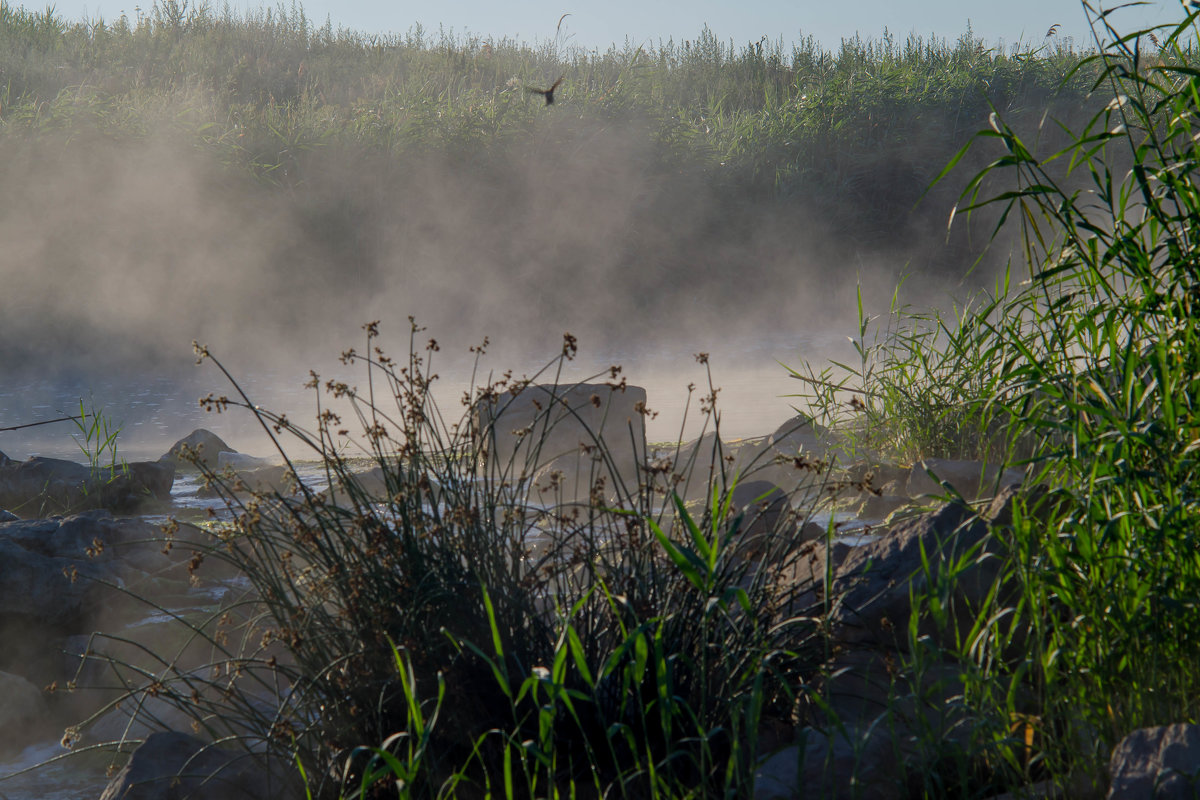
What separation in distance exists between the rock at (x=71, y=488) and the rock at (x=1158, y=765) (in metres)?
3.75

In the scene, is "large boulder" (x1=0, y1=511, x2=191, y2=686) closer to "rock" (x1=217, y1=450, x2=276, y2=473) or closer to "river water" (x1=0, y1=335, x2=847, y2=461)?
"rock" (x1=217, y1=450, x2=276, y2=473)

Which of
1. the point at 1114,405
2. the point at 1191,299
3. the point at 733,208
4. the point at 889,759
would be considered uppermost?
the point at 733,208

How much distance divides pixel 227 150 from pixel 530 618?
9131 millimetres

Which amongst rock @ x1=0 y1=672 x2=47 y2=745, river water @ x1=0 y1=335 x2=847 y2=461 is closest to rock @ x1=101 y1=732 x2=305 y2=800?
rock @ x1=0 y1=672 x2=47 y2=745

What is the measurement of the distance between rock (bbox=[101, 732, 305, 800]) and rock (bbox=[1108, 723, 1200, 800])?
1282 millimetres

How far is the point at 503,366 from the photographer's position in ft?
26.9

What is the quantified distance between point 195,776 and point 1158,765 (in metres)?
1.47

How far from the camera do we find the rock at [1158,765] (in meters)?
1.27

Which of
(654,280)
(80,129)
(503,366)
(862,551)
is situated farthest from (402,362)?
(862,551)

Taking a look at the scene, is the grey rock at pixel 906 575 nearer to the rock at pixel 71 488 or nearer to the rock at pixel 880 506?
the rock at pixel 880 506

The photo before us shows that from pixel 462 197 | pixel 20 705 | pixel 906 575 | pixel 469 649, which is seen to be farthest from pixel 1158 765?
pixel 462 197

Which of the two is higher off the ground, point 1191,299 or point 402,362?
point 402,362

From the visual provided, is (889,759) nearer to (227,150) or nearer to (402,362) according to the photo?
(402,362)

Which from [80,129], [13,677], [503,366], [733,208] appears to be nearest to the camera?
[13,677]
